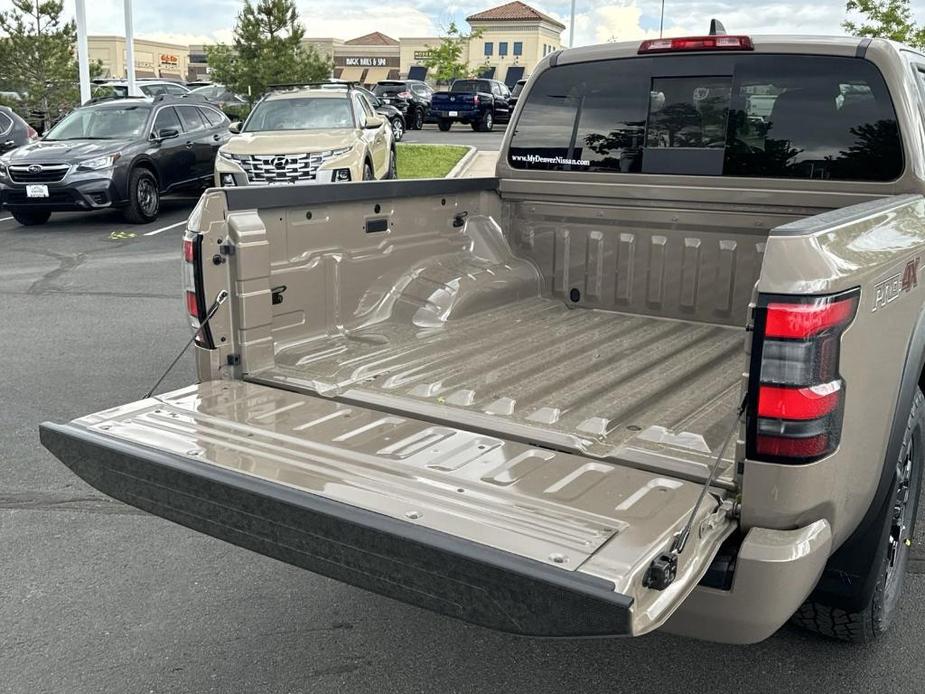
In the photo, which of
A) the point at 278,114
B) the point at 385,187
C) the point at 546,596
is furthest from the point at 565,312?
the point at 278,114

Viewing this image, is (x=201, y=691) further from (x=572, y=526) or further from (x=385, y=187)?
(x=385, y=187)

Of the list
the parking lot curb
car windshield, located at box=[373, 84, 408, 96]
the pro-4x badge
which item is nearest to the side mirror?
the parking lot curb

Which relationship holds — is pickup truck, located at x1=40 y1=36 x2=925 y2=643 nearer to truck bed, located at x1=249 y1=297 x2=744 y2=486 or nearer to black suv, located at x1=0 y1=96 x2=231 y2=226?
truck bed, located at x1=249 y1=297 x2=744 y2=486

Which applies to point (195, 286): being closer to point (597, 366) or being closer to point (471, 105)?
point (597, 366)

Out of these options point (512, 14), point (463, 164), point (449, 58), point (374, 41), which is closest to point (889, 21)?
point (463, 164)

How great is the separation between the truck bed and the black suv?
31.1 ft

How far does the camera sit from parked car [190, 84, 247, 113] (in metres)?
26.0

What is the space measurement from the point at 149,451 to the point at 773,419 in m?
1.77

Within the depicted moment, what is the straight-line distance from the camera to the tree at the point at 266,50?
25328 millimetres

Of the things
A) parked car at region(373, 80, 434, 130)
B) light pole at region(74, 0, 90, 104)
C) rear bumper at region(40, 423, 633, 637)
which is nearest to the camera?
rear bumper at region(40, 423, 633, 637)

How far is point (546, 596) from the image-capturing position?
2.00 meters

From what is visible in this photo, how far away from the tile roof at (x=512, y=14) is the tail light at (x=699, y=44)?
81.2 meters

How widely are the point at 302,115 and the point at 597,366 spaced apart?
10196mm

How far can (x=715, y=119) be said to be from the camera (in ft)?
14.3
